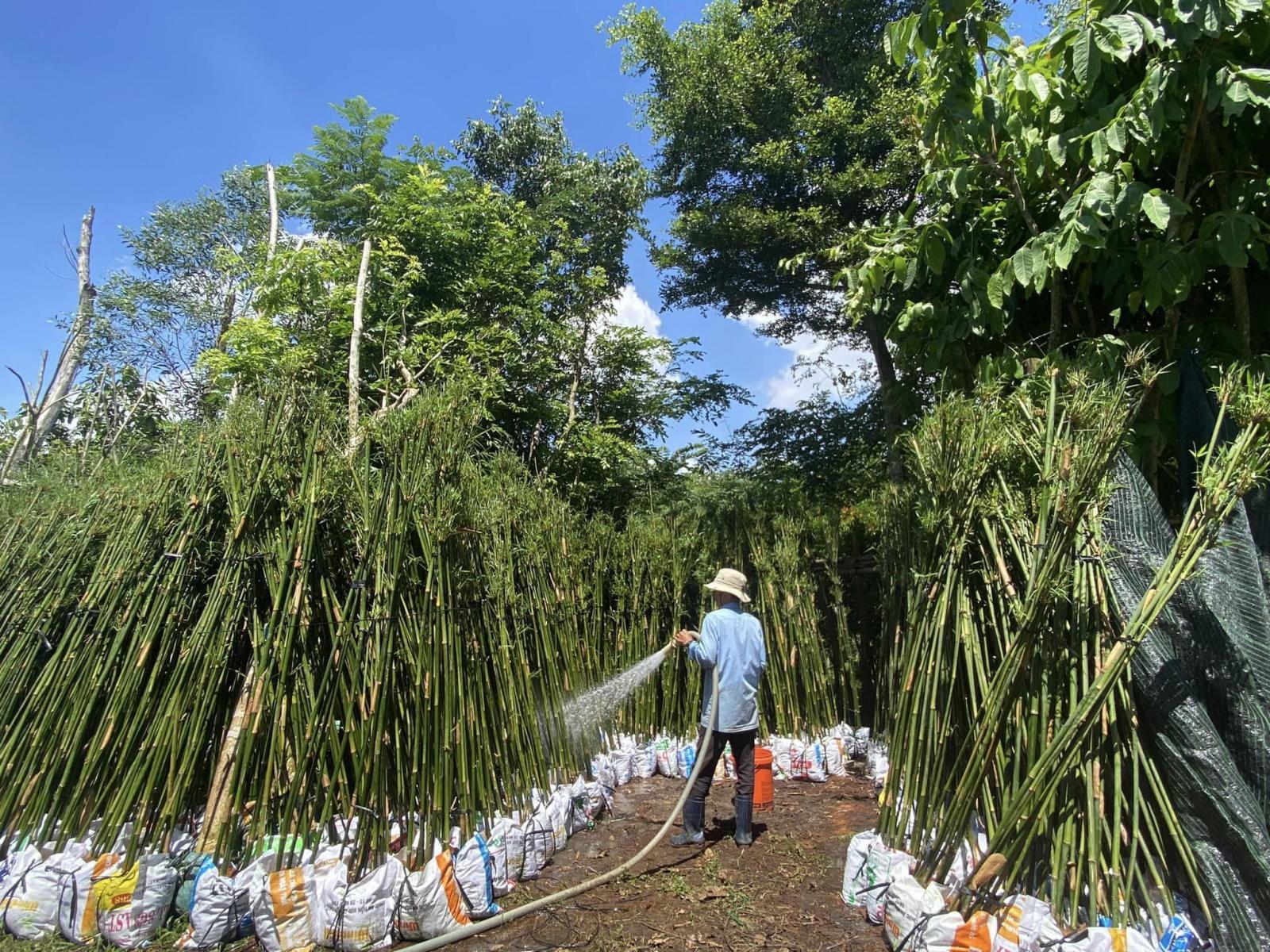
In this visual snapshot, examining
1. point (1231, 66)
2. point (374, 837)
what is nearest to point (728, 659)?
point (374, 837)

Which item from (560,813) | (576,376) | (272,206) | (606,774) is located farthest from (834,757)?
(272,206)

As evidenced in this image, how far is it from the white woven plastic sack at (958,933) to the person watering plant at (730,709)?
145cm

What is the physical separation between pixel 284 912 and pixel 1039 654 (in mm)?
2729

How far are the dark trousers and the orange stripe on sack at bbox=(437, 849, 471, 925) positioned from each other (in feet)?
4.46

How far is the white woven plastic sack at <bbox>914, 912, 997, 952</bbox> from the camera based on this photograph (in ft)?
7.08

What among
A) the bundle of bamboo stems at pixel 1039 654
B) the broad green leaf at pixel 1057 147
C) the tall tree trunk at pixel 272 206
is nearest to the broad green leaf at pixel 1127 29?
the broad green leaf at pixel 1057 147

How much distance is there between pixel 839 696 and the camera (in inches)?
210

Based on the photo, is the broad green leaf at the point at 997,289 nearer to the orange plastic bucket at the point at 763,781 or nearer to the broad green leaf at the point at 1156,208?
the broad green leaf at the point at 1156,208

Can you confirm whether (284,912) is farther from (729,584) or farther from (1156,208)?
(1156,208)

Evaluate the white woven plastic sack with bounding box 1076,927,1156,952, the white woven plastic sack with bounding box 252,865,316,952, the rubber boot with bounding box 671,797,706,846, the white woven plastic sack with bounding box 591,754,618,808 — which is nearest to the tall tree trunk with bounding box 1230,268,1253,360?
the white woven plastic sack with bounding box 1076,927,1156,952

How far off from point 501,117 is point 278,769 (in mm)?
10046

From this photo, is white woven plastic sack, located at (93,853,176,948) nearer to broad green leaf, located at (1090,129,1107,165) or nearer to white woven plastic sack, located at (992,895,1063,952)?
white woven plastic sack, located at (992,895,1063,952)

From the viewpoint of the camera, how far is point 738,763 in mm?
3697

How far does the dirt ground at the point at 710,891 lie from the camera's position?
268 centimetres
